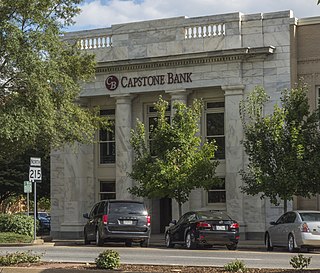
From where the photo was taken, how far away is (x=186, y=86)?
37.0 meters

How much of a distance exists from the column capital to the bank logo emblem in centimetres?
575

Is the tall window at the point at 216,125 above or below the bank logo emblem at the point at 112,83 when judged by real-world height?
below

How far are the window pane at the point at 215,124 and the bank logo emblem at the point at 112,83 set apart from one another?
Answer: 197 inches

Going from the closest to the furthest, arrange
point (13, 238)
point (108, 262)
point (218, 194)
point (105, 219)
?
point (108, 262)
point (105, 219)
point (13, 238)
point (218, 194)

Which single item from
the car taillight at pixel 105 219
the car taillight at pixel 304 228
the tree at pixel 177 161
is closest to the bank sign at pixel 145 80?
the tree at pixel 177 161

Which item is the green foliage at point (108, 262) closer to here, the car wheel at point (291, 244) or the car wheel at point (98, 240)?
the car wheel at point (291, 244)

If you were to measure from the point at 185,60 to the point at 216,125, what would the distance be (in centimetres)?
348

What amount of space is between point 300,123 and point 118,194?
1168cm

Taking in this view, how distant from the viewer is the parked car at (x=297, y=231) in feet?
78.3

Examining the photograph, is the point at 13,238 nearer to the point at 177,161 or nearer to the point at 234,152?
the point at 177,161

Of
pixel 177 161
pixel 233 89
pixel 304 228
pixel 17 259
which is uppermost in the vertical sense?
pixel 233 89

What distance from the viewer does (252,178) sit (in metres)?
32.0

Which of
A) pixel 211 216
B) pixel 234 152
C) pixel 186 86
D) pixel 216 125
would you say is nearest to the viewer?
pixel 211 216

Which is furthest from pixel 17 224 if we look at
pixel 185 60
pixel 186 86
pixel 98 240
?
pixel 185 60
